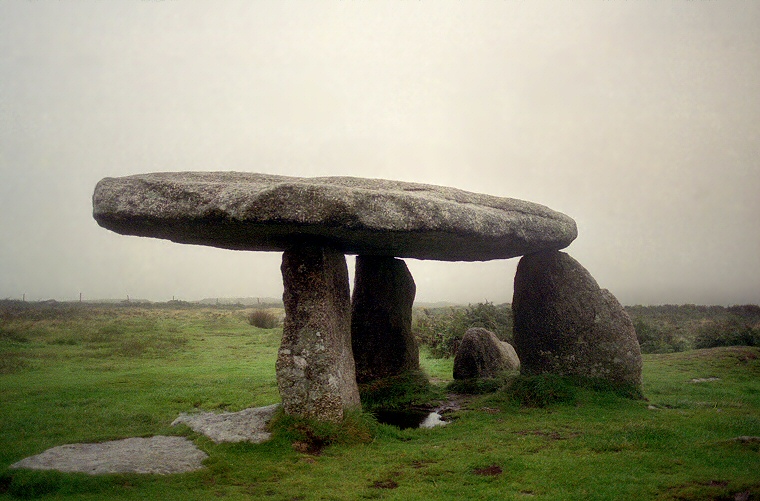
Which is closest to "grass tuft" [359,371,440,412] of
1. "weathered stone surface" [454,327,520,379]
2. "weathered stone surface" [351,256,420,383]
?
"weathered stone surface" [351,256,420,383]

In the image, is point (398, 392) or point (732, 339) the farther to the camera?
point (732, 339)

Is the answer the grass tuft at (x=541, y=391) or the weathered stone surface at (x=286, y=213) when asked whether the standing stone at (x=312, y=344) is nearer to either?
the weathered stone surface at (x=286, y=213)

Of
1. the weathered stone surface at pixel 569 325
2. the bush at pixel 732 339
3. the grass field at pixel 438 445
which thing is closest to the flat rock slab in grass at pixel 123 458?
the grass field at pixel 438 445

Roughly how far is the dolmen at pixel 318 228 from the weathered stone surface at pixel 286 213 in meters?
0.02

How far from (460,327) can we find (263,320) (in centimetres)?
1540

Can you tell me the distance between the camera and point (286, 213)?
8172 mm

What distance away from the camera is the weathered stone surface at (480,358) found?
48.4ft

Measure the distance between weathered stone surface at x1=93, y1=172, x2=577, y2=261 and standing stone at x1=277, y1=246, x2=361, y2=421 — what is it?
1.67ft

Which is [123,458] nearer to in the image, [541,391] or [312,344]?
[312,344]

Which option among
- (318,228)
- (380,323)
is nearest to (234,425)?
(318,228)

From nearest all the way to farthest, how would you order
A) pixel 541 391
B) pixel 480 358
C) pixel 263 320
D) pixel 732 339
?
pixel 541 391 < pixel 480 358 < pixel 732 339 < pixel 263 320

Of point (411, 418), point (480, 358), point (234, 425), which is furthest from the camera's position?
point (480, 358)

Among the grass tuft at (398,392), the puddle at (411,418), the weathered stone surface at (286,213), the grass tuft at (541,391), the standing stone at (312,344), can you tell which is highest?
the weathered stone surface at (286,213)

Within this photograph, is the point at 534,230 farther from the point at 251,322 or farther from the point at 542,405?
the point at 251,322
